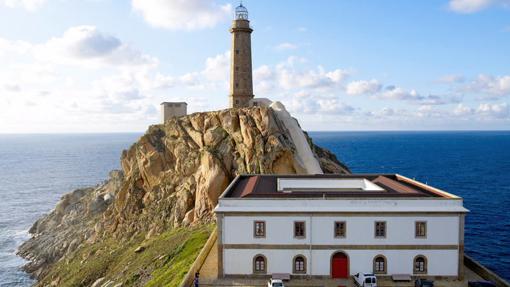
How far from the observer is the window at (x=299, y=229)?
35906 millimetres

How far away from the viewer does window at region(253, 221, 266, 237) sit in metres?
36.1

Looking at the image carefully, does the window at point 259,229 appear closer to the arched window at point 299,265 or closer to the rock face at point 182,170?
the arched window at point 299,265

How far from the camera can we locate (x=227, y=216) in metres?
36.1

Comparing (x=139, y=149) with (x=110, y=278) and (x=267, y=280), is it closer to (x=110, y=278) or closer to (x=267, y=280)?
(x=110, y=278)

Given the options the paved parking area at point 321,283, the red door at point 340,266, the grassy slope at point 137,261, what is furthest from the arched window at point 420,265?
the grassy slope at point 137,261

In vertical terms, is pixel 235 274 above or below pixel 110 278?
above

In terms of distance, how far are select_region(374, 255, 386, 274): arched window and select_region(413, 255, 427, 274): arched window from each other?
2.58 metres

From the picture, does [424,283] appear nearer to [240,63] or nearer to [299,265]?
[299,265]

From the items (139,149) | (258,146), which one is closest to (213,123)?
(258,146)

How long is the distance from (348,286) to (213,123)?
42265 mm

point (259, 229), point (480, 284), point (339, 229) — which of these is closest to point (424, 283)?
point (480, 284)

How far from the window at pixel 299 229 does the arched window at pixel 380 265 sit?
6.55m

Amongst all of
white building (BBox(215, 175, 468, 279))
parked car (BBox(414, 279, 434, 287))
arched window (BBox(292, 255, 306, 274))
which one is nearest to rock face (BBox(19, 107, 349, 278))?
white building (BBox(215, 175, 468, 279))

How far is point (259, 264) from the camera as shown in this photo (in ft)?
120
